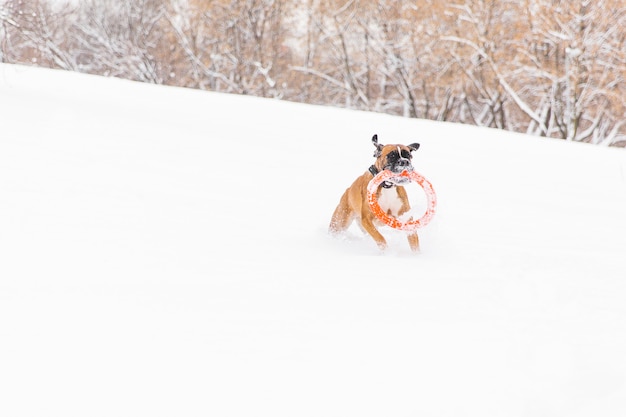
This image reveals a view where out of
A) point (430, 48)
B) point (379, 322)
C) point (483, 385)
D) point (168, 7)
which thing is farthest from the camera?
point (168, 7)

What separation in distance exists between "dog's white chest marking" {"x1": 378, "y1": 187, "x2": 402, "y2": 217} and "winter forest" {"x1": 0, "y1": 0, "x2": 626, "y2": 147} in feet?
44.3

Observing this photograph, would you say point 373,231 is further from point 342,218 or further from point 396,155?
point 396,155

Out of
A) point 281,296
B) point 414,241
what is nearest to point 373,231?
point 414,241

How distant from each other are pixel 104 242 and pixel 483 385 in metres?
2.60

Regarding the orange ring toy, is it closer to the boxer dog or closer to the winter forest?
the boxer dog

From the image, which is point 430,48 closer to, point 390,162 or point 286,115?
point 286,115

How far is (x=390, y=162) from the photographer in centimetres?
421

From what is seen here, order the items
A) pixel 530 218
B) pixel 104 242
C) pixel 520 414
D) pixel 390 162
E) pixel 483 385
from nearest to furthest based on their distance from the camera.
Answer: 1. pixel 520 414
2. pixel 483 385
3. pixel 104 242
4. pixel 390 162
5. pixel 530 218

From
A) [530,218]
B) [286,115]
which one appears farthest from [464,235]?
[286,115]

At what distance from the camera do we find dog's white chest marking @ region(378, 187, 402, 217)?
4449 mm

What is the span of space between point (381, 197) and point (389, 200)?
69mm

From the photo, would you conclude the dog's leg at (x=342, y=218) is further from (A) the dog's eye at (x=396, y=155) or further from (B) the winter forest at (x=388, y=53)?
(B) the winter forest at (x=388, y=53)

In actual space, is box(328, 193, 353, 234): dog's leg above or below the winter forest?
below

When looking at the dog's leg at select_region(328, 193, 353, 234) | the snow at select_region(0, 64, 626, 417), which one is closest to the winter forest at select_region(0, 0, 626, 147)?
the snow at select_region(0, 64, 626, 417)
